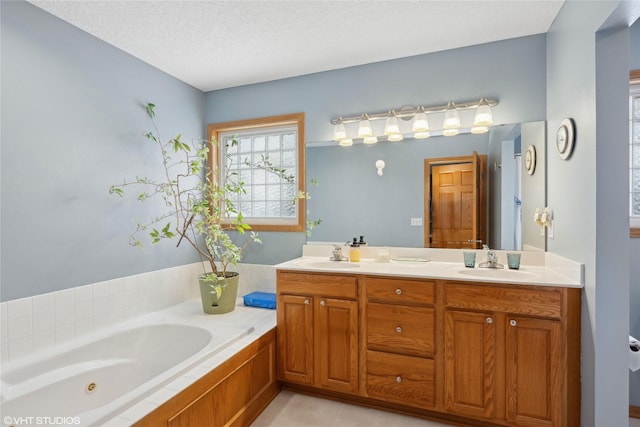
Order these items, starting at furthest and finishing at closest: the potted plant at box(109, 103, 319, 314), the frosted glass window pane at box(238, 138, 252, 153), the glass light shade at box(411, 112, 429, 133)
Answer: the frosted glass window pane at box(238, 138, 252, 153), the potted plant at box(109, 103, 319, 314), the glass light shade at box(411, 112, 429, 133)

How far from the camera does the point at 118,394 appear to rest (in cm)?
196

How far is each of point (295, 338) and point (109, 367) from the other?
1196 millimetres

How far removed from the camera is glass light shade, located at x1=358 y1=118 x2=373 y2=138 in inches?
Answer: 101

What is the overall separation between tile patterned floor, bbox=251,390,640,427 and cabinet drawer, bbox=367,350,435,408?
13cm

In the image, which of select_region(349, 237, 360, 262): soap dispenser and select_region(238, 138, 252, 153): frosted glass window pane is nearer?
select_region(349, 237, 360, 262): soap dispenser

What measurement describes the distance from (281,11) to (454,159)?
5.15 ft

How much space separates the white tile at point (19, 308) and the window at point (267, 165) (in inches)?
64.5

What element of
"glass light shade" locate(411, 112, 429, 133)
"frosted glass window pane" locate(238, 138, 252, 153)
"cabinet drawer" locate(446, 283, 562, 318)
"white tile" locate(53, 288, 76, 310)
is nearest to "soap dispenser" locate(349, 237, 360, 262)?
"cabinet drawer" locate(446, 283, 562, 318)

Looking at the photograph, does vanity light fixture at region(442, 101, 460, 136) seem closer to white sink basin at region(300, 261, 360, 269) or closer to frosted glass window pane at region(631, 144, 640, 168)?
frosted glass window pane at region(631, 144, 640, 168)

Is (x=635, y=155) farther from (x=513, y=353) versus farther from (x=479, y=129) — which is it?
(x=513, y=353)

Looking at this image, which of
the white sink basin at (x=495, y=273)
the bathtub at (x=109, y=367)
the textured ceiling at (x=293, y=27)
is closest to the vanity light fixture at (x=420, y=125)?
the textured ceiling at (x=293, y=27)

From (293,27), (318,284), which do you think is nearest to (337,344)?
(318,284)

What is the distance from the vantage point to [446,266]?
2270 mm

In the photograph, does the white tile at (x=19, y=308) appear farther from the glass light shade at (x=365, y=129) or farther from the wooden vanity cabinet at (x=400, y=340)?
the glass light shade at (x=365, y=129)
